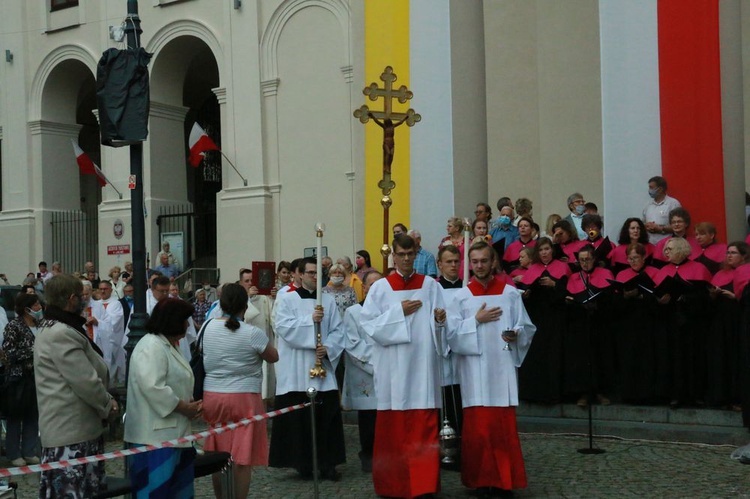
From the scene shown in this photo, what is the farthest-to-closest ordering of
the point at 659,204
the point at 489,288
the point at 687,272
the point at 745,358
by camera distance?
the point at 659,204 < the point at 687,272 < the point at 745,358 < the point at 489,288

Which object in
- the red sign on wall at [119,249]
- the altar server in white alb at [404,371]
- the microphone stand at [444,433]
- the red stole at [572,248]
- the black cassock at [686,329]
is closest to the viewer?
the altar server in white alb at [404,371]

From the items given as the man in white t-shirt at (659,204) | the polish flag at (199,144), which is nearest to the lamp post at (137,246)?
the man in white t-shirt at (659,204)

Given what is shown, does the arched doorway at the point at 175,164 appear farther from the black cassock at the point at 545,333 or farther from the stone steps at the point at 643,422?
the stone steps at the point at 643,422

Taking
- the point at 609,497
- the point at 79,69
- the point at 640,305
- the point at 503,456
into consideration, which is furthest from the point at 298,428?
the point at 79,69

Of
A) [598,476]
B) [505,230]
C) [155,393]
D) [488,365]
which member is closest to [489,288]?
[488,365]

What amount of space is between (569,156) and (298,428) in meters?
7.37

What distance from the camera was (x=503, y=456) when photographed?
8.14 metres

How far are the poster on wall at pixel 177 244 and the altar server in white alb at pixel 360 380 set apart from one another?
14.0m

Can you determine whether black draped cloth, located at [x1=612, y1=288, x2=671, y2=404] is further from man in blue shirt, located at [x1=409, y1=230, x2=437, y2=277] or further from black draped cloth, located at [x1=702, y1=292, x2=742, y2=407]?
man in blue shirt, located at [x1=409, y1=230, x2=437, y2=277]

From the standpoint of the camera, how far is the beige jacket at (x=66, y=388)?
6.12 meters

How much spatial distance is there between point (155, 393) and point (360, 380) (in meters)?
4.05

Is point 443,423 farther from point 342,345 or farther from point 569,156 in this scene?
point 569,156

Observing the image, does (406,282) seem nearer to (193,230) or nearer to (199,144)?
(199,144)

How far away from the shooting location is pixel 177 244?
2375 cm
